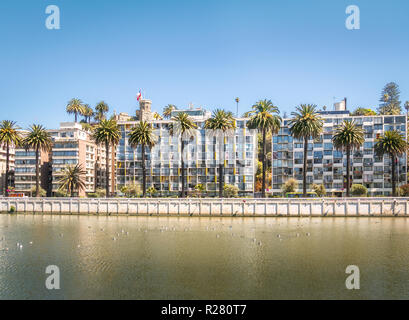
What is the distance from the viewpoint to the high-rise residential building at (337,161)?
445 feet

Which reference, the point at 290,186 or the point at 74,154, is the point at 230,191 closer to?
the point at 290,186

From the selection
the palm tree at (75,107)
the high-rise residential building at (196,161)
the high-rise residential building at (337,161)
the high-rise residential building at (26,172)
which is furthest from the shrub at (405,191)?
the palm tree at (75,107)

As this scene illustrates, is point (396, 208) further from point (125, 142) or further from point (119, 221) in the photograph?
point (125, 142)

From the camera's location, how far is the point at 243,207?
9556 cm

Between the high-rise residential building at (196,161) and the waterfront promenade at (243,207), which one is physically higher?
the high-rise residential building at (196,161)

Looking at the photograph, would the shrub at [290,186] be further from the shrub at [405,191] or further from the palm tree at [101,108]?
the palm tree at [101,108]

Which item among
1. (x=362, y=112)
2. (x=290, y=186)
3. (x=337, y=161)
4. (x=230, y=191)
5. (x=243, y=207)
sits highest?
(x=362, y=112)

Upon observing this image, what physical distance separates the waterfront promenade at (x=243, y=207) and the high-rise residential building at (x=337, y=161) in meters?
42.3

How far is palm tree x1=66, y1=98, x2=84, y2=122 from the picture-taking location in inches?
7210

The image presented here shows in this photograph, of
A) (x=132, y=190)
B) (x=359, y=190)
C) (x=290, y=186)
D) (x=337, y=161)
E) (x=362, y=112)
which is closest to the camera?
(x=359, y=190)

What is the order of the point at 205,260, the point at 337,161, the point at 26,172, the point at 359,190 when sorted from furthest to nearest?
the point at 26,172, the point at 337,161, the point at 359,190, the point at 205,260

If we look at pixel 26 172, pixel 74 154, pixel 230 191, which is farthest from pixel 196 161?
pixel 26 172

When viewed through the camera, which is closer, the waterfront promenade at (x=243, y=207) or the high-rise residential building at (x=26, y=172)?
the waterfront promenade at (x=243, y=207)

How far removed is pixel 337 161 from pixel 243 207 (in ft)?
183
